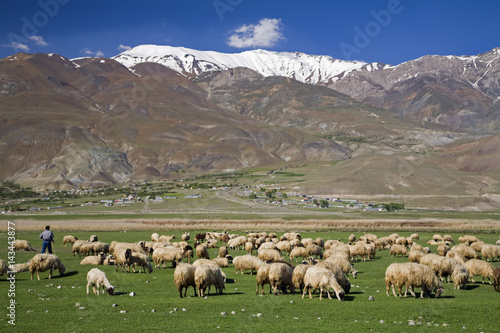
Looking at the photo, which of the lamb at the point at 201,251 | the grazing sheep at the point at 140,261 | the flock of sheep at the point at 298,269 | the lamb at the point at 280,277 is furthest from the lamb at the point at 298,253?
the lamb at the point at 280,277

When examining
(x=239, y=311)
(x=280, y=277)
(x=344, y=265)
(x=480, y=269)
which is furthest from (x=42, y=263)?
(x=480, y=269)

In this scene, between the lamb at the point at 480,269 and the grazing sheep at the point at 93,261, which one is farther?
the grazing sheep at the point at 93,261

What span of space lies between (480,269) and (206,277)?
51.3 ft

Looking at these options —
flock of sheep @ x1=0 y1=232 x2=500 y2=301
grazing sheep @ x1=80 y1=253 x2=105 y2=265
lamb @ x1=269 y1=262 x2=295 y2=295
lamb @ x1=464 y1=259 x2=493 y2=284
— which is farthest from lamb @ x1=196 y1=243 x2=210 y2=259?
lamb @ x1=464 y1=259 x2=493 y2=284

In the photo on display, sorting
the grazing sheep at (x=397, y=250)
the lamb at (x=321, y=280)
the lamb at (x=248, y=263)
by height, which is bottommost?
the grazing sheep at (x=397, y=250)

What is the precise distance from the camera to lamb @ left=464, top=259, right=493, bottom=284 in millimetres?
24266

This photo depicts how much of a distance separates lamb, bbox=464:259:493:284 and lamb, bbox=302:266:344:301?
984 centimetres

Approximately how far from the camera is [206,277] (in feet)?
68.3

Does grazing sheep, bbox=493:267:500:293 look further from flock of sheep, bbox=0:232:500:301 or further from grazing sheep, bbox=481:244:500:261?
grazing sheep, bbox=481:244:500:261

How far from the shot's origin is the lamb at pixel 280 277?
69.9 ft

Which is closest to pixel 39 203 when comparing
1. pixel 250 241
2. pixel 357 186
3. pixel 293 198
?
pixel 293 198

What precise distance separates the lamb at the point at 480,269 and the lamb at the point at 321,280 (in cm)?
984

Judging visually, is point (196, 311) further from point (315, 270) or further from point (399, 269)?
point (399, 269)

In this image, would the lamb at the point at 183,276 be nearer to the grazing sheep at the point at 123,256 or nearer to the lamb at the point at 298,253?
the grazing sheep at the point at 123,256
